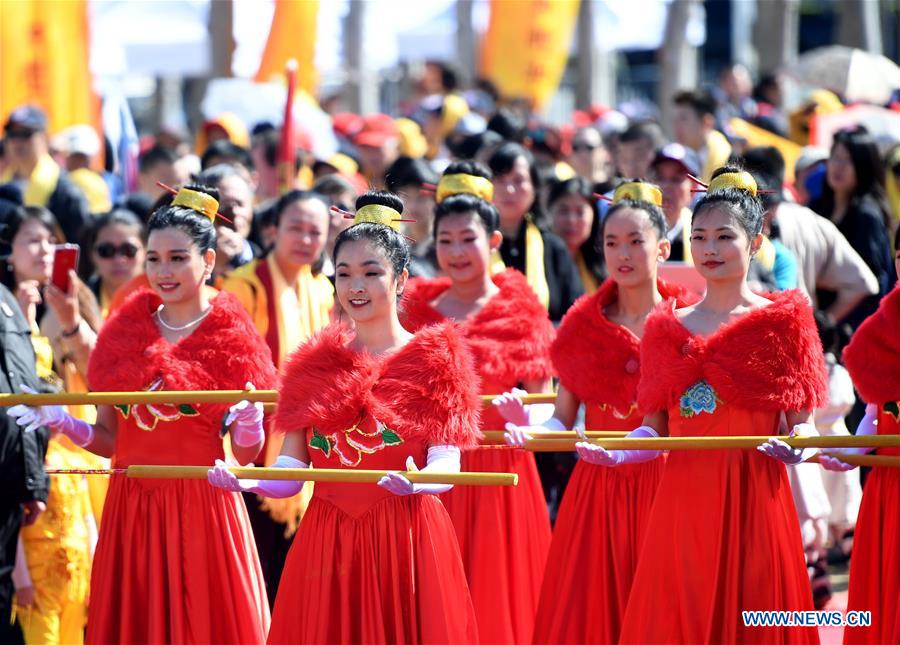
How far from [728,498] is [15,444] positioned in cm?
277

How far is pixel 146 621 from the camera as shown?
18.0ft

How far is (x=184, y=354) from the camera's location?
5750 millimetres

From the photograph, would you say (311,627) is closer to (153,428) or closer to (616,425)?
(153,428)

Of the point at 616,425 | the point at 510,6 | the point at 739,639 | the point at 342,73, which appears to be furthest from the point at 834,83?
the point at 342,73

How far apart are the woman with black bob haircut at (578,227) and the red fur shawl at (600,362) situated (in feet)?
8.01

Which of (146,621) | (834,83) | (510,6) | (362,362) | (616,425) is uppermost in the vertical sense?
(510,6)

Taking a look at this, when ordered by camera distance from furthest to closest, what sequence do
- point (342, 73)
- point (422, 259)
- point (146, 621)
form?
point (342, 73) → point (422, 259) → point (146, 621)

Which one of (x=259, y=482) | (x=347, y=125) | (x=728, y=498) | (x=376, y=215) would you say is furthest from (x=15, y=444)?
(x=347, y=125)

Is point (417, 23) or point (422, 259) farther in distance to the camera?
point (417, 23)

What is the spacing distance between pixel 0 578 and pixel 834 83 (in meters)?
9.49

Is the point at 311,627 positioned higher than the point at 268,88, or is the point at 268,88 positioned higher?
the point at 268,88

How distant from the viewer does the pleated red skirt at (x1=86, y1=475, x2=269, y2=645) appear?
5.46 meters

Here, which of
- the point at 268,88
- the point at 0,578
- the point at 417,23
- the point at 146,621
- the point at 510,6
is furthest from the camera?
the point at 417,23

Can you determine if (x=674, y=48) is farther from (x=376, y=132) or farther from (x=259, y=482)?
(x=259, y=482)
